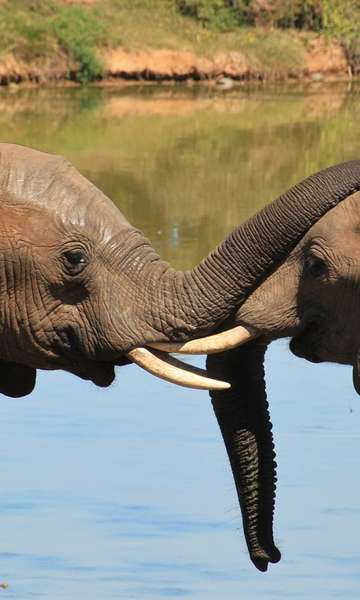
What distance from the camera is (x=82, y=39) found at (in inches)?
1607

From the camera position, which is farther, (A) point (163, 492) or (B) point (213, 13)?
(B) point (213, 13)

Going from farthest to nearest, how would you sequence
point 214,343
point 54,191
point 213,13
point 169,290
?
point 213,13
point 214,343
point 169,290
point 54,191

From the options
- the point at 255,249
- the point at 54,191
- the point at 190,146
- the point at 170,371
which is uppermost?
the point at 54,191

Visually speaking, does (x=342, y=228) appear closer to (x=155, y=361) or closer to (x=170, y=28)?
(x=155, y=361)

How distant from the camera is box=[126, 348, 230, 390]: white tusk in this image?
19.0 feet

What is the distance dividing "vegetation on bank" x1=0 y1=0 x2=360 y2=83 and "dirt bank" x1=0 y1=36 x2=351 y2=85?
0.11 metres

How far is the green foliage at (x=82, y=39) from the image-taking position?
40.4 metres

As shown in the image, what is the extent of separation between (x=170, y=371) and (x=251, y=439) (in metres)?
1.10

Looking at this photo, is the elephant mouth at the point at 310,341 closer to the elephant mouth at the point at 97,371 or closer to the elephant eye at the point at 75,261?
the elephant mouth at the point at 97,371

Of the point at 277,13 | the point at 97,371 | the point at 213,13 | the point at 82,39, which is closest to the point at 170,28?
the point at 213,13

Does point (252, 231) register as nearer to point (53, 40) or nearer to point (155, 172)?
point (155, 172)

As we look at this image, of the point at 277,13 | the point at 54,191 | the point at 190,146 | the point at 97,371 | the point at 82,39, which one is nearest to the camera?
the point at 54,191

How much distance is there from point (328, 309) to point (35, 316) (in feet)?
4.10

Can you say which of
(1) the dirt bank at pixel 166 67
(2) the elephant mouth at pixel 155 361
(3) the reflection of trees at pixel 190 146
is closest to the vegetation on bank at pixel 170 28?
(1) the dirt bank at pixel 166 67
